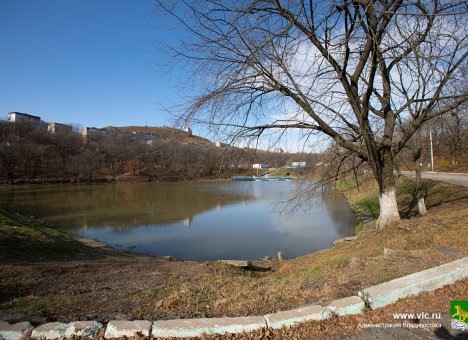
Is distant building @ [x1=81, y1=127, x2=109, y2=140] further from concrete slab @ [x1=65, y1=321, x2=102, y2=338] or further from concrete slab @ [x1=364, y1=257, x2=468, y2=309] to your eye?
concrete slab @ [x1=364, y1=257, x2=468, y2=309]

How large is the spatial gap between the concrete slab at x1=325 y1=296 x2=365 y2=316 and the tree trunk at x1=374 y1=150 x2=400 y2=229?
222 inches

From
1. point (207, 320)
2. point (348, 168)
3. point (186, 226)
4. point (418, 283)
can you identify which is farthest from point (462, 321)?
point (186, 226)

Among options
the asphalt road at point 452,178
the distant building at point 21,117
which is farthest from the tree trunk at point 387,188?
the distant building at point 21,117

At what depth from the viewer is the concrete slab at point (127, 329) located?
285cm

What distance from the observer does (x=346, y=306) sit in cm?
307

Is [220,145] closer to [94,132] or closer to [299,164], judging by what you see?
[299,164]

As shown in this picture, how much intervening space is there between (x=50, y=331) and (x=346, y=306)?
2895 millimetres

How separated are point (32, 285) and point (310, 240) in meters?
12.4

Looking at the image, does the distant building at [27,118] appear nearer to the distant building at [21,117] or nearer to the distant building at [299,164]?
the distant building at [21,117]

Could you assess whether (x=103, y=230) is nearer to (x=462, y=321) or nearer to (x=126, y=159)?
(x=462, y=321)

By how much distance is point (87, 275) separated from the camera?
6.04 m

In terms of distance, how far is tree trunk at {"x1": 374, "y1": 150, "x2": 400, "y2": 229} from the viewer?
316 inches

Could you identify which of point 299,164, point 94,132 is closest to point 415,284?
point 299,164

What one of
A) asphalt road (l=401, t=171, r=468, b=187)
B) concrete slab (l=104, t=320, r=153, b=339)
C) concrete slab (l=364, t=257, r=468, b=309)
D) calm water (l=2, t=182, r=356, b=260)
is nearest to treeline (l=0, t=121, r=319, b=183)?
calm water (l=2, t=182, r=356, b=260)
